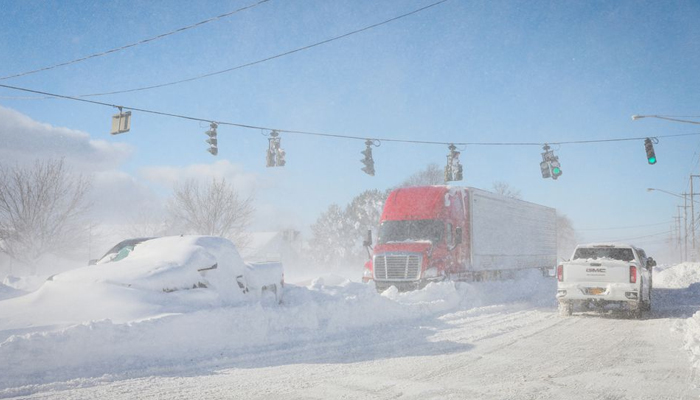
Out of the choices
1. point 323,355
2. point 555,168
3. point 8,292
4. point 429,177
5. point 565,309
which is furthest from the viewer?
point 429,177

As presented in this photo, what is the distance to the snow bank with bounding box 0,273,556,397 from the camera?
19.7ft

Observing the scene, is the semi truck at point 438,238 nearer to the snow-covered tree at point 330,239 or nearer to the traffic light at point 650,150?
the traffic light at point 650,150

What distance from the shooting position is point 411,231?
1722 cm

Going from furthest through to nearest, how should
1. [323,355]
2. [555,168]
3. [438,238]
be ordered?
[555,168], [438,238], [323,355]

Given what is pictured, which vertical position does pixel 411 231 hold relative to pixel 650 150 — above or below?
below

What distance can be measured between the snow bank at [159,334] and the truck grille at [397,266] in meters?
4.58

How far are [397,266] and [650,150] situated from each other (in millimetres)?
12751

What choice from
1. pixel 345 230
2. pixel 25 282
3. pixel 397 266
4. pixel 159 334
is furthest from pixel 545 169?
pixel 345 230

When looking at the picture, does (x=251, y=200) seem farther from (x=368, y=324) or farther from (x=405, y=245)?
(x=368, y=324)

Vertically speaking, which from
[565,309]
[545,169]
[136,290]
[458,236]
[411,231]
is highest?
[545,169]

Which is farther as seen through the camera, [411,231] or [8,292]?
[411,231]

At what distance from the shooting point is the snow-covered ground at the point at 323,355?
5.41 metres

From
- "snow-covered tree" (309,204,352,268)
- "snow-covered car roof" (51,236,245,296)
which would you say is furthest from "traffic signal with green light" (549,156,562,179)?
"snow-covered tree" (309,204,352,268)

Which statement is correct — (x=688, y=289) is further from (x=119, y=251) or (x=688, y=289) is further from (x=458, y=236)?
(x=119, y=251)
